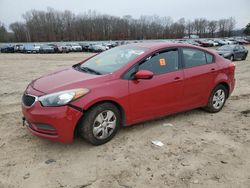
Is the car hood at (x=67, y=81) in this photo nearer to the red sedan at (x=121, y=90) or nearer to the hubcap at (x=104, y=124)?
the red sedan at (x=121, y=90)

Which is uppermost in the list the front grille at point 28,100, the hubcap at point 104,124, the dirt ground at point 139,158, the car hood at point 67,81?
the car hood at point 67,81

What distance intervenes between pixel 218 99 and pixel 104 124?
2.94 metres

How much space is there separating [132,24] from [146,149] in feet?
382

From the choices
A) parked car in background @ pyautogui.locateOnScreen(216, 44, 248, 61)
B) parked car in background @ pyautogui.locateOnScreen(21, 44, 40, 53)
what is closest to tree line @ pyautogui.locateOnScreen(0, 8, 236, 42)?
parked car in background @ pyautogui.locateOnScreen(21, 44, 40, 53)

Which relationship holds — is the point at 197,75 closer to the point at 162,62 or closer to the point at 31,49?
the point at 162,62

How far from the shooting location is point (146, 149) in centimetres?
395

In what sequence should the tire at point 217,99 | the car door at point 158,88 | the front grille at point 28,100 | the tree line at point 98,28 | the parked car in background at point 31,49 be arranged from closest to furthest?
the front grille at point 28,100
the car door at point 158,88
the tire at point 217,99
the parked car in background at point 31,49
the tree line at point 98,28

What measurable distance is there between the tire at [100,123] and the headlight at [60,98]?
1.04ft

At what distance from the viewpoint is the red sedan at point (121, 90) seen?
367 cm

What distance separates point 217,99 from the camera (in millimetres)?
5652

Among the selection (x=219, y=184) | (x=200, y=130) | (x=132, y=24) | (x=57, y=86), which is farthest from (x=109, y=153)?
(x=132, y=24)

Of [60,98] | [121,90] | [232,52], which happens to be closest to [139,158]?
[121,90]

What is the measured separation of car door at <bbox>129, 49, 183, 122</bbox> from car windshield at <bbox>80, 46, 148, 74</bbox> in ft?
0.88

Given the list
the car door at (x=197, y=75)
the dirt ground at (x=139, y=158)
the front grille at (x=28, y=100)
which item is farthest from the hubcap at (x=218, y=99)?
the front grille at (x=28, y=100)
